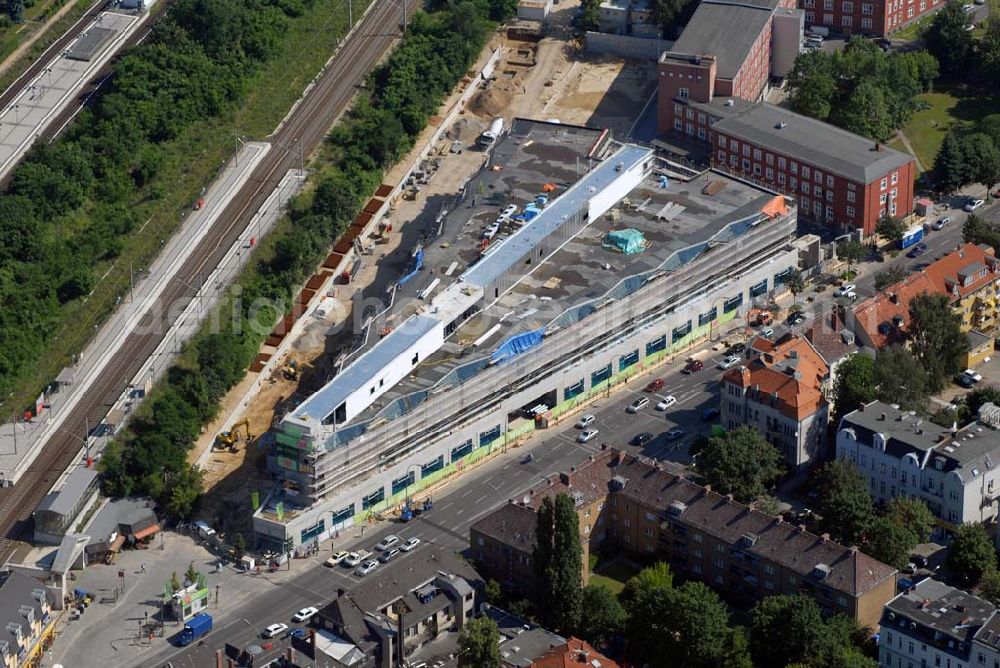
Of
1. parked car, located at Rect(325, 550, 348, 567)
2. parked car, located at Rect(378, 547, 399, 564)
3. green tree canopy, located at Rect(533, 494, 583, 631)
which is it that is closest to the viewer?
green tree canopy, located at Rect(533, 494, 583, 631)

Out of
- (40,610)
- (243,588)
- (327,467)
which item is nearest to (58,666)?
(40,610)

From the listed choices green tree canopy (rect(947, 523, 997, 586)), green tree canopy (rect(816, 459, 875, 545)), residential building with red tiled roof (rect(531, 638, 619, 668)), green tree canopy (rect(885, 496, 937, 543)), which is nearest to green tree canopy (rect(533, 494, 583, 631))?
residential building with red tiled roof (rect(531, 638, 619, 668))

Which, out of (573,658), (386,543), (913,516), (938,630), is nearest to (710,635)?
(573,658)

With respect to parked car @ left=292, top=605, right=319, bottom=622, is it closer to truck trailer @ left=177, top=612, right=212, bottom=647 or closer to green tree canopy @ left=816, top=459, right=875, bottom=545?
truck trailer @ left=177, top=612, right=212, bottom=647

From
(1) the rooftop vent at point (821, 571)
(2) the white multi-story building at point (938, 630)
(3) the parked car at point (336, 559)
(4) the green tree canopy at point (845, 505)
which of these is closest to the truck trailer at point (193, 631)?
(3) the parked car at point (336, 559)

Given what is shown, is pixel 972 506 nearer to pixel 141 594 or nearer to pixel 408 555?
pixel 408 555
